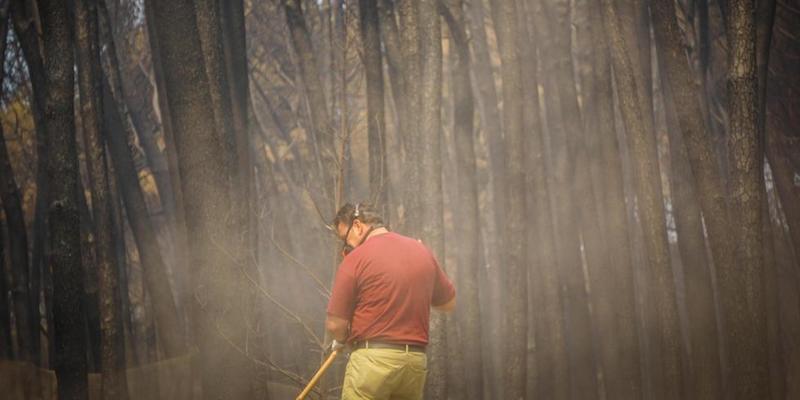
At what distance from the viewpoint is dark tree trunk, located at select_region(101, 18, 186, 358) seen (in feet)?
43.4

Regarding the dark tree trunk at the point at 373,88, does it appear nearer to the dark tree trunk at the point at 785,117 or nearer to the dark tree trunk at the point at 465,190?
the dark tree trunk at the point at 465,190

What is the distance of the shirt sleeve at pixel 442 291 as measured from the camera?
645 centimetres

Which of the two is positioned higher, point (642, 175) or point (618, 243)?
point (642, 175)

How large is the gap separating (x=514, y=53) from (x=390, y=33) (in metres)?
2.01

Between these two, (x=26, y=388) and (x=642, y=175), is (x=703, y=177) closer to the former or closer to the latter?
(x=642, y=175)

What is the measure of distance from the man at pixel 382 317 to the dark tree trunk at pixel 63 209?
8.86 ft

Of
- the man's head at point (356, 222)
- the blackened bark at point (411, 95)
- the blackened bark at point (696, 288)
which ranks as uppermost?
the blackened bark at point (411, 95)

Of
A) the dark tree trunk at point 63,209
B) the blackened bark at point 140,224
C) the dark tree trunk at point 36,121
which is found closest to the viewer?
the dark tree trunk at point 63,209

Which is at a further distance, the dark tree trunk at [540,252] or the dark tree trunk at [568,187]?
the dark tree trunk at [568,187]

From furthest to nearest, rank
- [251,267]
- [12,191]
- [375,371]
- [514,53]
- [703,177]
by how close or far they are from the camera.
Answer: [12,191] → [514,53] → [703,177] → [251,267] → [375,371]

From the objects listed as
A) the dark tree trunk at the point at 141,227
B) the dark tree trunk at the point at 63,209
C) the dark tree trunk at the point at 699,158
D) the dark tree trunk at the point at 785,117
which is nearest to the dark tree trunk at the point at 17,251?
the dark tree trunk at the point at 141,227

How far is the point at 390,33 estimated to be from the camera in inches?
512

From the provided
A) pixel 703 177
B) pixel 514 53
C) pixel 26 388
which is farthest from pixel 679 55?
pixel 26 388

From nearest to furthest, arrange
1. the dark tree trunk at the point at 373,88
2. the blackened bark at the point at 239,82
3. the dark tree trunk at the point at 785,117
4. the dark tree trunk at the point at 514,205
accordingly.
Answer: the blackened bark at the point at 239,82, the dark tree trunk at the point at 373,88, the dark tree trunk at the point at 514,205, the dark tree trunk at the point at 785,117
